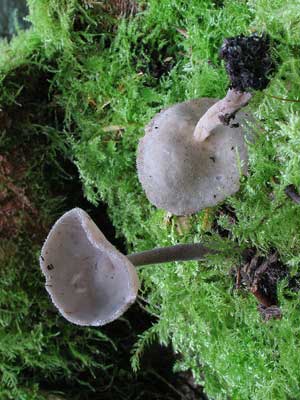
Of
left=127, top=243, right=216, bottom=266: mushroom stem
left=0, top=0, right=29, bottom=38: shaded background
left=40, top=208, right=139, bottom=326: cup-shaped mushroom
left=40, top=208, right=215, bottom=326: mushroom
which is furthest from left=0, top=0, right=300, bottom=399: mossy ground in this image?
left=0, top=0, right=29, bottom=38: shaded background

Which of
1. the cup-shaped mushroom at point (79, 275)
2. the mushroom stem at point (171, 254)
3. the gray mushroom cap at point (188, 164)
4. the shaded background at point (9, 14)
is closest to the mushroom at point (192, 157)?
the gray mushroom cap at point (188, 164)

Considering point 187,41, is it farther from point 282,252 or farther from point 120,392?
point 120,392

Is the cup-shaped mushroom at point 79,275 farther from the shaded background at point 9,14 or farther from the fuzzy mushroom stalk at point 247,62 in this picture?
the shaded background at point 9,14

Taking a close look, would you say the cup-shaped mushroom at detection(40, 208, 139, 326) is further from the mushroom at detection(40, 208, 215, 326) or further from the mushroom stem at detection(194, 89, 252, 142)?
the mushroom stem at detection(194, 89, 252, 142)

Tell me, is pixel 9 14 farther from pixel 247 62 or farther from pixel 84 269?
pixel 247 62

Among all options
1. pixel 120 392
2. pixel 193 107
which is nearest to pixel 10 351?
pixel 120 392

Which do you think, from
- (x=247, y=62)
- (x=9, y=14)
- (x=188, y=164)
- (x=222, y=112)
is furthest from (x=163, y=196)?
(x=9, y=14)
